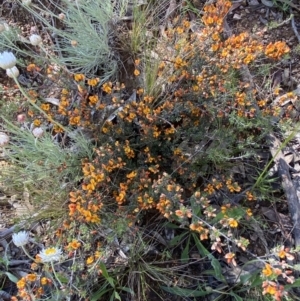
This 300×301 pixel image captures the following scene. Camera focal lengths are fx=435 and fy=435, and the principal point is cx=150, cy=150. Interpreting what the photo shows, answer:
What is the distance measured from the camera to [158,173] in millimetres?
1894

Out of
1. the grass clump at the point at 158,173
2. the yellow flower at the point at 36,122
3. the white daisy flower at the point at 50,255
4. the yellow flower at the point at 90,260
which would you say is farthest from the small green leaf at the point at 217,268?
the yellow flower at the point at 36,122

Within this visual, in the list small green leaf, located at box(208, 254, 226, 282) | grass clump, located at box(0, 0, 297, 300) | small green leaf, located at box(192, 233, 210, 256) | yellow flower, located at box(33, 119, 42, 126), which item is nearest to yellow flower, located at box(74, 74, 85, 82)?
grass clump, located at box(0, 0, 297, 300)

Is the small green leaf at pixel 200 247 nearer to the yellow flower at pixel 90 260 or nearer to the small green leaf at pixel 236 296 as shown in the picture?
the small green leaf at pixel 236 296

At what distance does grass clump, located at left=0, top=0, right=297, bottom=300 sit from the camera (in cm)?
174

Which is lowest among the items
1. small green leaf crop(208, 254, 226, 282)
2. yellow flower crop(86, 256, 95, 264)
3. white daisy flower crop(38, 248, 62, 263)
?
small green leaf crop(208, 254, 226, 282)

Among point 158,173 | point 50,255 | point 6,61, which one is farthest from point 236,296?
point 6,61

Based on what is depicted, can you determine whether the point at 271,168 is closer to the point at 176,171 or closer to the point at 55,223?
the point at 176,171

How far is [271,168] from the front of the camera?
6.38ft

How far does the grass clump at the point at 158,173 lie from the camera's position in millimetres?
1744

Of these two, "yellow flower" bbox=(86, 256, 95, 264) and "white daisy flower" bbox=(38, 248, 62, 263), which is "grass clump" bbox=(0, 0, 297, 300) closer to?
"yellow flower" bbox=(86, 256, 95, 264)

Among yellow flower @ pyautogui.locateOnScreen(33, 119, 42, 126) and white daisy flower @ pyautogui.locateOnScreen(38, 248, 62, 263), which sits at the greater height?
yellow flower @ pyautogui.locateOnScreen(33, 119, 42, 126)

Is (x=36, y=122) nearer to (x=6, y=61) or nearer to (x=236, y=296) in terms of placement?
(x=6, y=61)

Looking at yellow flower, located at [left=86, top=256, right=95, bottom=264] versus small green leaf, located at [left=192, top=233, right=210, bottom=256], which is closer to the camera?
yellow flower, located at [left=86, top=256, right=95, bottom=264]

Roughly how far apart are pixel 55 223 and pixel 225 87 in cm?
94
